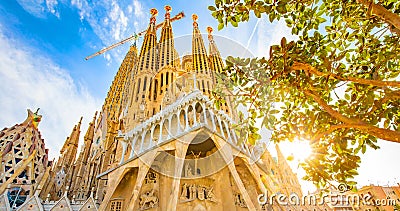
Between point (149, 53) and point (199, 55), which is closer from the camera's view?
point (149, 53)

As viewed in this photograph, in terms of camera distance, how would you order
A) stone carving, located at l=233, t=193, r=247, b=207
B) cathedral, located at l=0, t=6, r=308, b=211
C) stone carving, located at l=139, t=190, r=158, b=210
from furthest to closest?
1. stone carving, located at l=233, t=193, r=247, b=207
2. cathedral, located at l=0, t=6, r=308, b=211
3. stone carving, located at l=139, t=190, r=158, b=210

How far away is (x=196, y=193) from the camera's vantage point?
47.2 ft

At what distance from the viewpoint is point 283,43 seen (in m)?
3.82

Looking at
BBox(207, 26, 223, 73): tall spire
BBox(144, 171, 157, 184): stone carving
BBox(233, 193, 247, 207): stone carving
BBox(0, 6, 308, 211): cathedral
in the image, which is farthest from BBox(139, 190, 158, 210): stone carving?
BBox(207, 26, 223, 73): tall spire

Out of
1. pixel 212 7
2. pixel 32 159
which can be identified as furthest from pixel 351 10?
pixel 32 159

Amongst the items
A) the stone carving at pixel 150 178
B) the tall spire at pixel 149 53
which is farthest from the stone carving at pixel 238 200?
the tall spire at pixel 149 53

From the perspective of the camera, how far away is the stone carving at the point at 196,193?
1415 cm

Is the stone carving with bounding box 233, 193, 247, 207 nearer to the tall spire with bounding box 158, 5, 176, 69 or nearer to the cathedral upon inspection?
the cathedral

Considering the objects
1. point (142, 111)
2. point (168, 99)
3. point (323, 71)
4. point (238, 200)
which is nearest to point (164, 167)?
point (238, 200)

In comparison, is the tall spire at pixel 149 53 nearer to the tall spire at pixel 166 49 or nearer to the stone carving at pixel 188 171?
the tall spire at pixel 166 49

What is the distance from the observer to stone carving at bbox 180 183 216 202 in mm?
14148

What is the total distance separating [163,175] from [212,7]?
13269mm

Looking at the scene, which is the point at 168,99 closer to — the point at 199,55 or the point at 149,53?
the point at 149,53

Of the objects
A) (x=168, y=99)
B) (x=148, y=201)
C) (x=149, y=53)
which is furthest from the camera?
(x=149, y=53)
